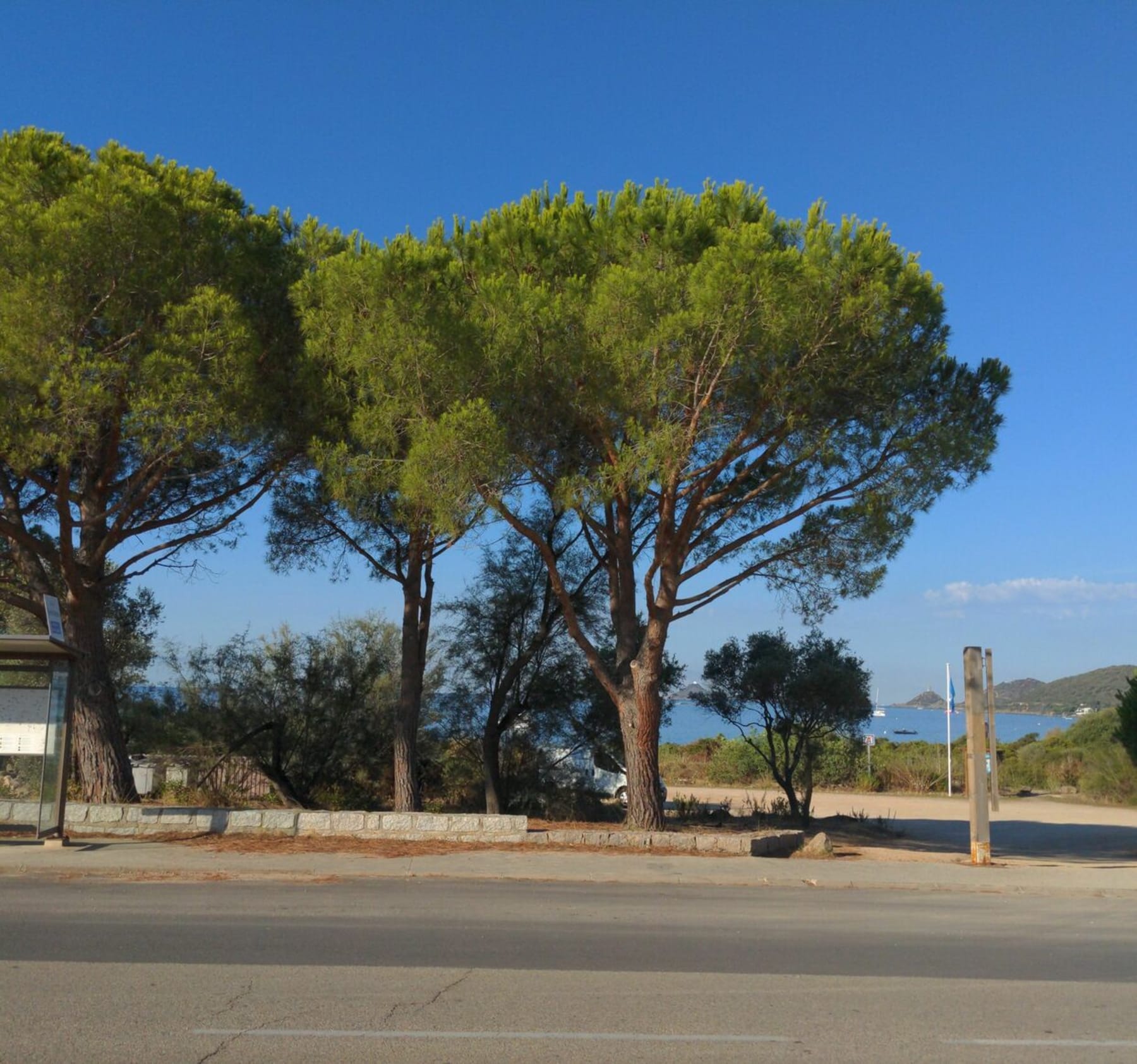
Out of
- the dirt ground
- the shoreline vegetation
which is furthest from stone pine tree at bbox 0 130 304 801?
the shoreline vegetation

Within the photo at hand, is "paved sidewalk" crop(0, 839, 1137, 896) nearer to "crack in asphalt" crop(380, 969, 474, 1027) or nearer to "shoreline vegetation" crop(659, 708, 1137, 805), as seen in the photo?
"crack in asphalt" crop(380, 969, 474, 1027)

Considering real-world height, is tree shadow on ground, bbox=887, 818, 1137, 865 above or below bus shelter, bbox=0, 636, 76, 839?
below

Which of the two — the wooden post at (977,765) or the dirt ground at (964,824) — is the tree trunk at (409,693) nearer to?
the dirt ground at (964,824)

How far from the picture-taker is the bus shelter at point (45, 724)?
549 inches

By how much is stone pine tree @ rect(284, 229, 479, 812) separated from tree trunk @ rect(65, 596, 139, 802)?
13.5ft

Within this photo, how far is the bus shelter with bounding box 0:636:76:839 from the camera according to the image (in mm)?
13945

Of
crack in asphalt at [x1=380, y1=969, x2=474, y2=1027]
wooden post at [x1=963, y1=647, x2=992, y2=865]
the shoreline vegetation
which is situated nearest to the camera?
crack in asphalt at [x1=380, y1=969, x2=474, y2=1027]

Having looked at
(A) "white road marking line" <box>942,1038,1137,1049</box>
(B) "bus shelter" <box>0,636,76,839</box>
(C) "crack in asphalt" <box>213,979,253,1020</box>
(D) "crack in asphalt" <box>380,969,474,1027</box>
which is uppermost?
(B) "bus shelter" <box>0,636,76,839</box>

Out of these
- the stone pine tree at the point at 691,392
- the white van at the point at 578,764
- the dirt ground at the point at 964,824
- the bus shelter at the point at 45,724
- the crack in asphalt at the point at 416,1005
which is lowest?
the dirt ground at the point at 964,824

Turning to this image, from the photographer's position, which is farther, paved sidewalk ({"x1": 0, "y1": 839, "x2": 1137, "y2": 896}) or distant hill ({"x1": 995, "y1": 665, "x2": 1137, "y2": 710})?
distant hill ({"x1": 995, "y1": 665, "x2": 1137, "y2": 710})

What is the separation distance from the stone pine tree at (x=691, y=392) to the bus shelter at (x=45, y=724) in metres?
5.36

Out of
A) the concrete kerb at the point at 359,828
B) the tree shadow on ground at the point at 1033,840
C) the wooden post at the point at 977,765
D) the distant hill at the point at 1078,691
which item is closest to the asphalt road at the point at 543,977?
the wooden post at the point at 977,765

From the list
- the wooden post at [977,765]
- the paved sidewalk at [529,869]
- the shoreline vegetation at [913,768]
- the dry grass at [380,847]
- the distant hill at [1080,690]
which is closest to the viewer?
the paved sidewalk at [529,869]

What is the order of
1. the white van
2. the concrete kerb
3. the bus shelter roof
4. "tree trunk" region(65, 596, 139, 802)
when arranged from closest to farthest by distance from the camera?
the bus shelter roof, the concrete kerb, "tree trunk" region(65, 596, 139, 802), the white van
